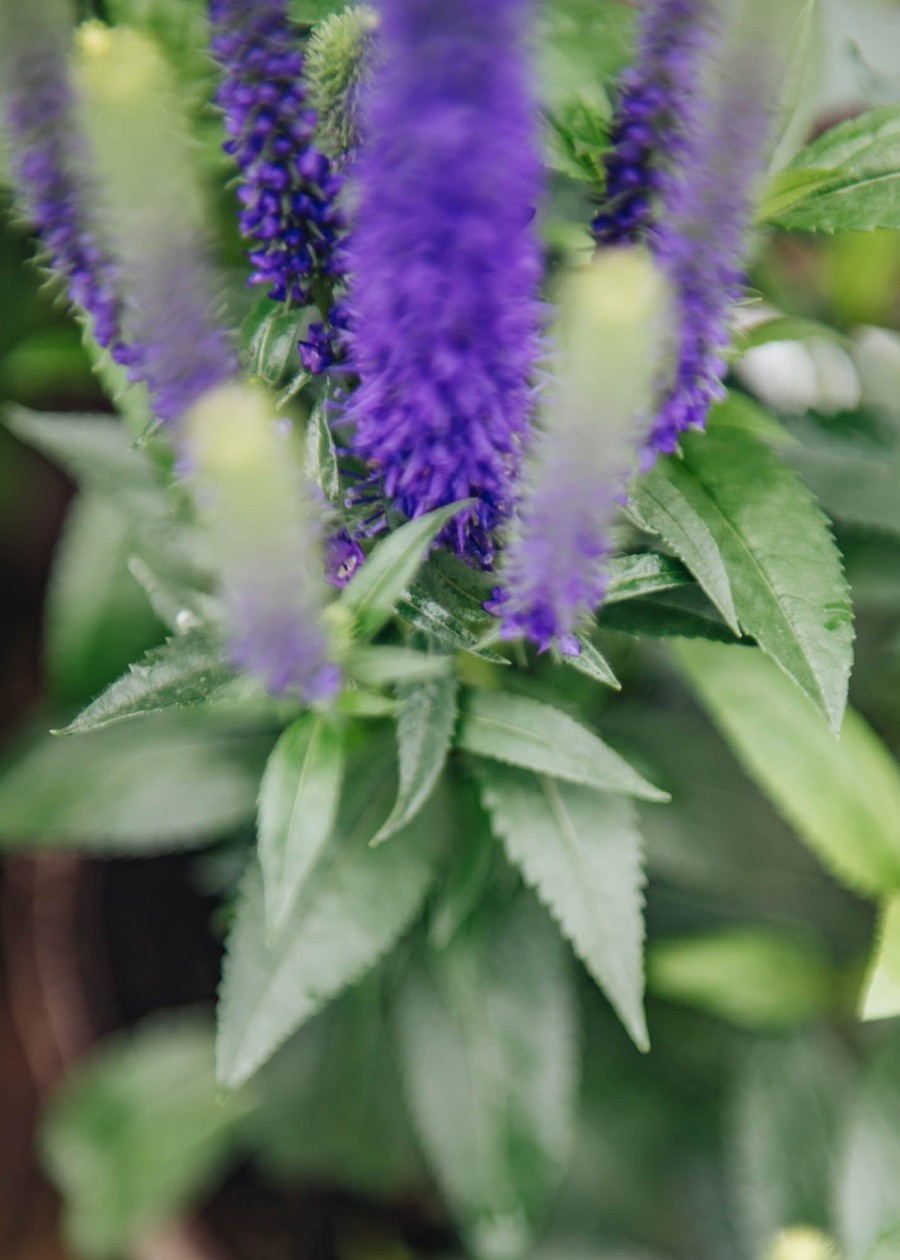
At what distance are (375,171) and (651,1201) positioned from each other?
826mm

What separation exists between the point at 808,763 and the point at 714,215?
0.34 m

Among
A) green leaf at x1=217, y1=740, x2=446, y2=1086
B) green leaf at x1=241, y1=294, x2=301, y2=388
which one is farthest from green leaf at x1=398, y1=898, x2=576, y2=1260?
green leaf at x1=241, y1=294, x2=301, y2=388

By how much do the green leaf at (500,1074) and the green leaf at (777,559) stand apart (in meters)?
0.29

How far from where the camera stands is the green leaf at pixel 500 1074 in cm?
71

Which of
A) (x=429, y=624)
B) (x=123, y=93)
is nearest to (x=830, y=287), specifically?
(x=429, y=624)

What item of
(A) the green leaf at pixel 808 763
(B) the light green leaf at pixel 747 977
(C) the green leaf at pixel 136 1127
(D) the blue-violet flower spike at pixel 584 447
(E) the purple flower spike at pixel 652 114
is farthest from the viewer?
(C) the green leaf at pixel 136 1127

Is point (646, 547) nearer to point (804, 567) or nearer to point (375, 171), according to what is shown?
point (804, 567)

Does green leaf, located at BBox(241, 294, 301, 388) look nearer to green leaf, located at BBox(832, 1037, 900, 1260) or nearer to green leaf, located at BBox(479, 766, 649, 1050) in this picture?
green leaf, located at BBox(479, 766, 649, 1050)

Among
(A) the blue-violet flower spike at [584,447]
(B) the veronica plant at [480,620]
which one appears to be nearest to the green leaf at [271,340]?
(B) the veronica plant at [480,620]

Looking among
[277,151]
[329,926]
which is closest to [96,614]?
[329,926]

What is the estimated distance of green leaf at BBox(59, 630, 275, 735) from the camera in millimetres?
461

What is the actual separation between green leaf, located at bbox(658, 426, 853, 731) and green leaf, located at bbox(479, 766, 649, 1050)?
11 cm

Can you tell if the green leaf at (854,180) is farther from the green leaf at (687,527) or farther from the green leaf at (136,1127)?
the green leaf at (136,1127)

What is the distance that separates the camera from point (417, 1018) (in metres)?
0.74
